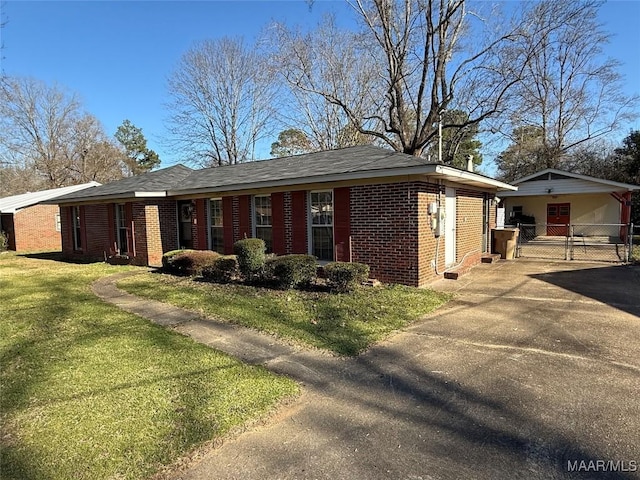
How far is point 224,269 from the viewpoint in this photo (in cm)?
941

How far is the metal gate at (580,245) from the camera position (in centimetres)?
1308

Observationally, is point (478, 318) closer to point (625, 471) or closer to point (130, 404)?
point (625, 471)

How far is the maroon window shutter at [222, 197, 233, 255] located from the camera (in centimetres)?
1154

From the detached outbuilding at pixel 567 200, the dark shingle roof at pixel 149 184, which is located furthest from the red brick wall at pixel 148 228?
the detached outbuilding at pixel 567 200

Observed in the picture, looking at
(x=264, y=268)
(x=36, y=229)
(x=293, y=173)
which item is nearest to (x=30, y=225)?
(x=36, y=229)

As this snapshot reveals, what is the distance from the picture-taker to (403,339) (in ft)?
16.8

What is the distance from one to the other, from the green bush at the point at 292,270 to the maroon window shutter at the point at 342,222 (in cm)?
105

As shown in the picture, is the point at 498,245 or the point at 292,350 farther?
the point at 498,245

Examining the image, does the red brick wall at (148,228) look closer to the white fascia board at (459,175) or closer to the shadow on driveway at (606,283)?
the white fascia board at (459,175)

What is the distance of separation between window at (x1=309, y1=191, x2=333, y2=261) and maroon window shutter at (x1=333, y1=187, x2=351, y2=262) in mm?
229

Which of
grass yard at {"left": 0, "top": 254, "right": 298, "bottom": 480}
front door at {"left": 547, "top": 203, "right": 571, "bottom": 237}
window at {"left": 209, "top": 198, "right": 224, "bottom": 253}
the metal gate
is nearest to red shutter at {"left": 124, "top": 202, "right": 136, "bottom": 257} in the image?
window at {"left": 209, "top": 198, "right": 224, "bottom": 253}

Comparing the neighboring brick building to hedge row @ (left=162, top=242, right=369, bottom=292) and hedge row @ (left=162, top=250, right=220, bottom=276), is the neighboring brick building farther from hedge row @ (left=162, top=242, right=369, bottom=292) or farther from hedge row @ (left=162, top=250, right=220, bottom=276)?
hedge row @ (left=162, top=242, right=369, bottom=292)

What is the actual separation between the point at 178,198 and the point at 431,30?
14.4 meters

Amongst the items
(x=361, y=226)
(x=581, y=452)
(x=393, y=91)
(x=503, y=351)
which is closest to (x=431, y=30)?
(x=393, y=91)
